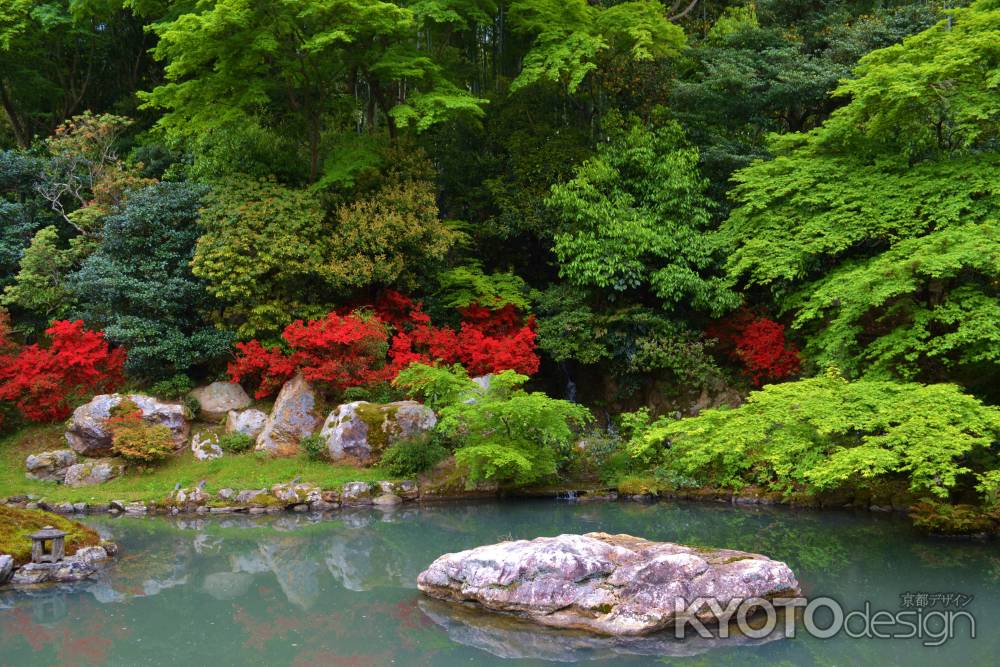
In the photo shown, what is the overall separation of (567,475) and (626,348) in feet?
10.8

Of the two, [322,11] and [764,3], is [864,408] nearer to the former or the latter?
[322,11]

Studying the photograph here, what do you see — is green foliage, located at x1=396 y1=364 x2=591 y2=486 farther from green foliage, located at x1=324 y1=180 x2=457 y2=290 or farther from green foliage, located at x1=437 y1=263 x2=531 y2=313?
green foliage, located at x1=437 y1=263 x2=531 y2=313

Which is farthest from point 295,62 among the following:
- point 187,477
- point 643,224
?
point 187,477

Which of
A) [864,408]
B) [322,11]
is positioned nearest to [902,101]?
[864,408]

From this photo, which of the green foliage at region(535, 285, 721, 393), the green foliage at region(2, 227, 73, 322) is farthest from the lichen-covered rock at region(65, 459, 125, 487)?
the green foliage at region(535, 285, 721, 393)

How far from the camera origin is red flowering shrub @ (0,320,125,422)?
47.4 ft

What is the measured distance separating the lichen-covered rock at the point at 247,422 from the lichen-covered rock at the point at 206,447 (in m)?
0.34

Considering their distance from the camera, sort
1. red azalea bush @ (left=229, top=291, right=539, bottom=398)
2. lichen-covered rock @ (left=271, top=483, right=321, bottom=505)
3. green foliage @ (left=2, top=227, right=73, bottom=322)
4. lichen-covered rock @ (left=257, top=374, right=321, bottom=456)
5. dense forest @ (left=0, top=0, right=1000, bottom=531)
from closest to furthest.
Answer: dense forest @ (left=0, top=0, right=1000, bottom=531) → lichen-covered rock @ (left=271, top=483, right=321, bottom=505) → lichen-covered rock @ (left=257, top=374, right=321, bottom=456) → red azalea bush @ (left=229, top=291, right=539, bottom=398) → green foliage @ (left=2, top=227, right=73, bottom=322)

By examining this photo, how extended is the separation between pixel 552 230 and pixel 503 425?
5607 millimetres

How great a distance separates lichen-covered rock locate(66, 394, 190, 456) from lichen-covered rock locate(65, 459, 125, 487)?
0.35 metres

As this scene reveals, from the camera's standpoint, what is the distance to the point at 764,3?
1967 centimetres

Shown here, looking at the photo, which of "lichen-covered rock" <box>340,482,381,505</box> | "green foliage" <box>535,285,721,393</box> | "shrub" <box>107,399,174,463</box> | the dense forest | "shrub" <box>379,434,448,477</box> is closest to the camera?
the dense forest

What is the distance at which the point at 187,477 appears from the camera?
45.6 feet

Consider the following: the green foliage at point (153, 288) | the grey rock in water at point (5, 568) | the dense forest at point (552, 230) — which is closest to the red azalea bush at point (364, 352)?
the dense forest at point (552, 230)
